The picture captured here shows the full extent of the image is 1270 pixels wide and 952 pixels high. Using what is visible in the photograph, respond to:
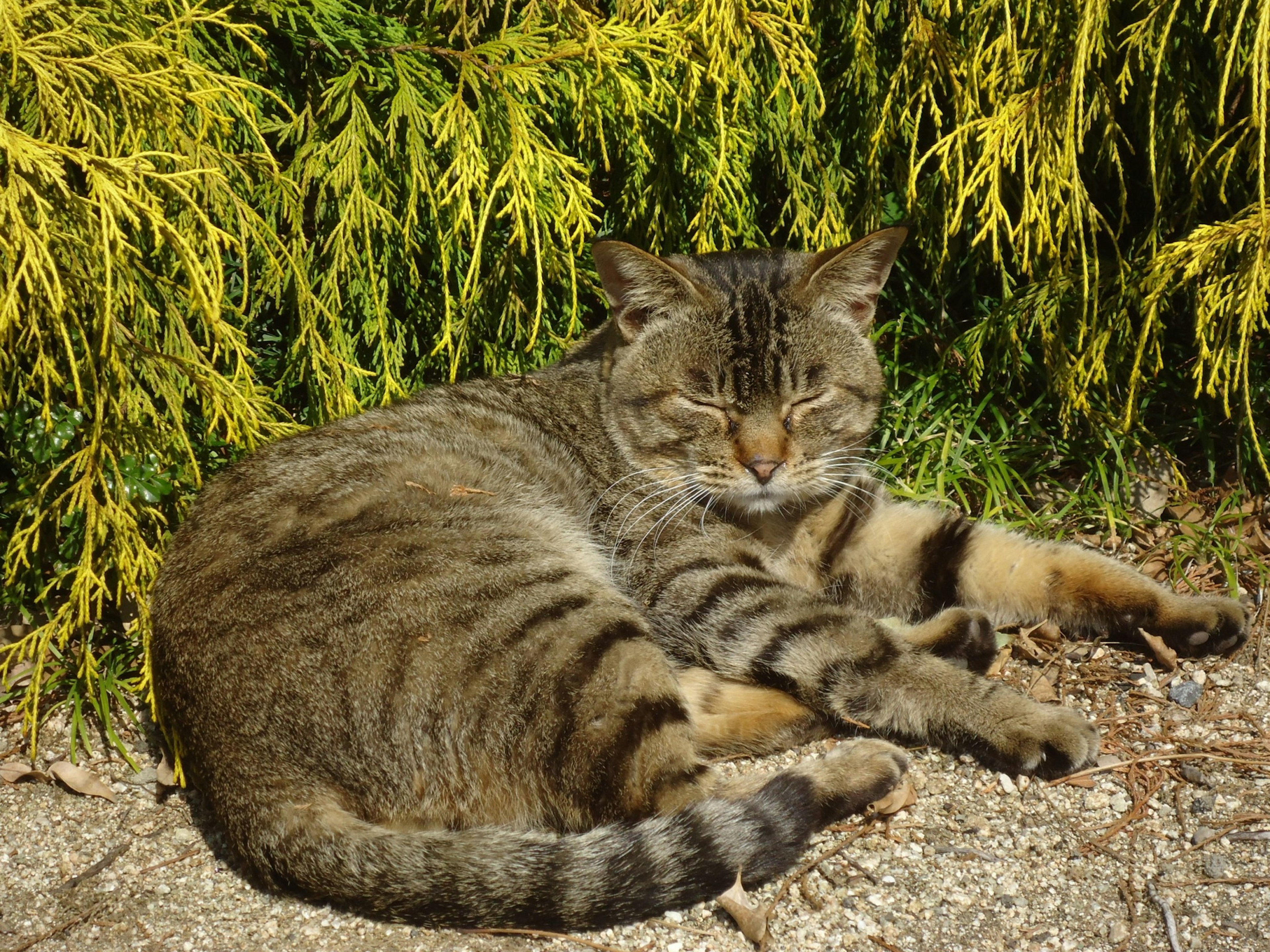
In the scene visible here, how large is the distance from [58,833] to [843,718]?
2.22m

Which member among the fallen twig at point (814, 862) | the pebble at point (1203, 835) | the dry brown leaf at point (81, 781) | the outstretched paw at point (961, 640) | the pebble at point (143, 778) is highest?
the outstretched paw at point (961, 640)

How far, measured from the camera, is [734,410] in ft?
11.3

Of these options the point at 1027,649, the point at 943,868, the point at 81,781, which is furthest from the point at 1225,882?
the point at 81,781

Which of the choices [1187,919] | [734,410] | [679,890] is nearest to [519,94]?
[734,410]

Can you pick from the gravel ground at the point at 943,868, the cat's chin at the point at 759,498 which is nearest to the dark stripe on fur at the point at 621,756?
the gravel ground at the point at 943,868

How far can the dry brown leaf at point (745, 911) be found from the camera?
248 centimetres

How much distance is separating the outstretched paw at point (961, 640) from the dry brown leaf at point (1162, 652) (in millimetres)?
474

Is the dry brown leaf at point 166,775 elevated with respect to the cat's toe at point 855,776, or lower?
lower

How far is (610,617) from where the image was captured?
2.91m

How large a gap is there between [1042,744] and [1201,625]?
2.57ft

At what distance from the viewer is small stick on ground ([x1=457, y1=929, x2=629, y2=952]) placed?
96.7 inches

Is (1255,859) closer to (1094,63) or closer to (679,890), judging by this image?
(679,890)

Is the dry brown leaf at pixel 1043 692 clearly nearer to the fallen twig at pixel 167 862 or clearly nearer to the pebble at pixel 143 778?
the fallen twig at pixel 167 862

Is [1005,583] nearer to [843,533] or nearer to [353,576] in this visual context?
[843,533]
